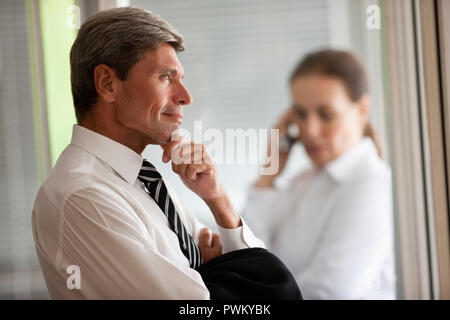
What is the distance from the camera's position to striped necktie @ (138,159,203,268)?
3.36ft

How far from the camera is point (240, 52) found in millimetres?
2248

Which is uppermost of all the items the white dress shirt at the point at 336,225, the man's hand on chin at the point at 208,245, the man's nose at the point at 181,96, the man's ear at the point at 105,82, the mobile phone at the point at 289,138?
the man's ear at the point at 105,82

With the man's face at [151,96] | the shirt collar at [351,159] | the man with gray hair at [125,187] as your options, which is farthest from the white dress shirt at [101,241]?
the shirt collar at [351,159]

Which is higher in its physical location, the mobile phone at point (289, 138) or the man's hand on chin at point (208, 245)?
the mobile phone at point (289, 138)

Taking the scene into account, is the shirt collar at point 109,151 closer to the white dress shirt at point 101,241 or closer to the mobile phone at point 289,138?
the white dress shirt at point 101,241

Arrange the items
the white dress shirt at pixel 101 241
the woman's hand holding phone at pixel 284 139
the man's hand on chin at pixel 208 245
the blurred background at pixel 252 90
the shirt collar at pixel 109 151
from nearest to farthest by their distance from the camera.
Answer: the white dress shirt at pixel 101 241, the shirt collar at pixel 109 151, the man's hand on chin at pixel 208 245, the blurred background at pixel 252 90, the woman's hand holding phone at pixel 284 139

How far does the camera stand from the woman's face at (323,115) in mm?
2244

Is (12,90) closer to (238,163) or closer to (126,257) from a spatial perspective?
(238,163)

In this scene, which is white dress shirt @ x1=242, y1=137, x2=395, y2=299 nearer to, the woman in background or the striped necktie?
the woman in background

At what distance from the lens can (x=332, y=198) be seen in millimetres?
2115

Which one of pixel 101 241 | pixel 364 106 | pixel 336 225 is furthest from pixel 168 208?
pixel 364 106

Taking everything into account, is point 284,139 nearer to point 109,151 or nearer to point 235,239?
point 235,239

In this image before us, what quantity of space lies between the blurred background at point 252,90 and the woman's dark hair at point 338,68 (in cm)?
4

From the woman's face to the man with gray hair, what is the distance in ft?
4.04
